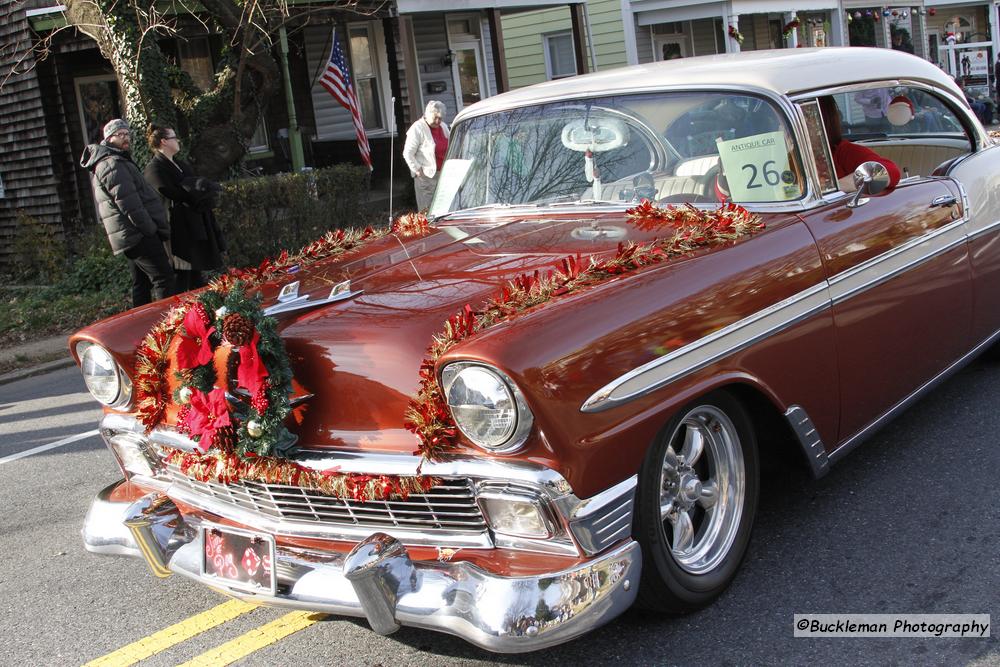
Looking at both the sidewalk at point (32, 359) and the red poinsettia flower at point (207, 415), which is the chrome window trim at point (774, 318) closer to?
the red poinsettia flower at point (207, 415)

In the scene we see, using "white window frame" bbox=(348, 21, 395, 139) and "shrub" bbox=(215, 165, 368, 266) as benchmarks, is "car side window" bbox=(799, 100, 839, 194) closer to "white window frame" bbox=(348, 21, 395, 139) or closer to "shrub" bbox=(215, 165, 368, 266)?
"shrub" bbox=(215, 165, 368, 266)

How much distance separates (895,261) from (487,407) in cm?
198

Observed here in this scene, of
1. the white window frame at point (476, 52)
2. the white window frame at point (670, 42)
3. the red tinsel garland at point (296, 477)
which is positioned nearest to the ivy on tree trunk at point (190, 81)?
the white window frame at point (476, 52)

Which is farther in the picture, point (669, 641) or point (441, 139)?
point (441, 139)

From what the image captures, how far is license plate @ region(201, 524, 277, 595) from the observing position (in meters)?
2.96

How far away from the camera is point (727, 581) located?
3279 mm

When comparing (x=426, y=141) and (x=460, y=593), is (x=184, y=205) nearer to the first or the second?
(x=426, y=141)

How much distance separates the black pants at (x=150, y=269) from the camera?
7.98 meters

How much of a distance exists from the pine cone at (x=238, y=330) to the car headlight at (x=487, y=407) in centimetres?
66

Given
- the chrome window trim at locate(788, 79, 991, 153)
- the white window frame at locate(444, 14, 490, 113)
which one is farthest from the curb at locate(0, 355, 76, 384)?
the white window frame at locate(444, 14, 490, 113)

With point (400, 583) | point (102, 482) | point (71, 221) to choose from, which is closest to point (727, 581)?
point (400, 583)

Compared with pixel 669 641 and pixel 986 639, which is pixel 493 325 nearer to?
pixel 669 641

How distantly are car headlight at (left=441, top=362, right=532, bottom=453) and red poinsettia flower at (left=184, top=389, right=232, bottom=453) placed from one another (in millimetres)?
748

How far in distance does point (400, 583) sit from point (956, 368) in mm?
2842
